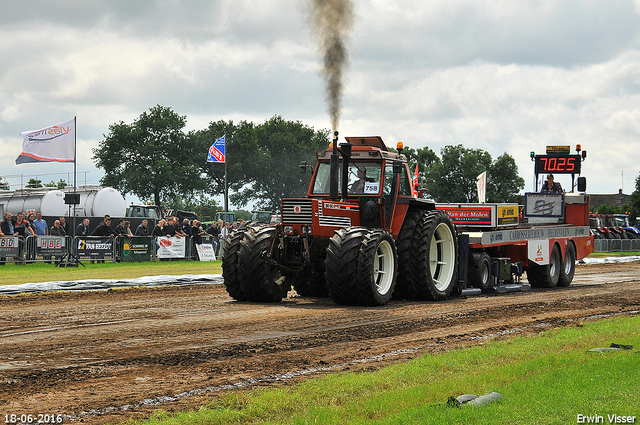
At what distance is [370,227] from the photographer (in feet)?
44.3

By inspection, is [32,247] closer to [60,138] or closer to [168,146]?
[60,138]

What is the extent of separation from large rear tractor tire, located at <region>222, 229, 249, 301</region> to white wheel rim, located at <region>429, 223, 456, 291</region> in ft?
13.3

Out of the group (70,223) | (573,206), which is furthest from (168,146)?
(573,206)

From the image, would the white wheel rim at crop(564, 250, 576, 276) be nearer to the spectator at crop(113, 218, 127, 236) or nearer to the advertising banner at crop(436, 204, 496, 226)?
the advertising banner at crop(436, 204, 496, 226)

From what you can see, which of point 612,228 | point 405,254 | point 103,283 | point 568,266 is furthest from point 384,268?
point 612,228

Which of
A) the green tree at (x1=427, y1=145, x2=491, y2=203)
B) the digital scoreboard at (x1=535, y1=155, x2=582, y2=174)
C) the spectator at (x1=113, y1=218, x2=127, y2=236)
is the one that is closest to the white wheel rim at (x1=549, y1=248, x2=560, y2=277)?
the digital scoreboard at (x1=535, y1=155, x2=582, y2=174)

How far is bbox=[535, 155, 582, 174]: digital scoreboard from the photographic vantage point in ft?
70.1

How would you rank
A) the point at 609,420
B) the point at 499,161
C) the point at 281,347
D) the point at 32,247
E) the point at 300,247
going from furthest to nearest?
the point at 499,161 < the point at 32,247 < the point at 300,247 < the point at 281,347 < the point at 609,420

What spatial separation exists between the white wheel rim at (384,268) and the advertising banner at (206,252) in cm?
1591

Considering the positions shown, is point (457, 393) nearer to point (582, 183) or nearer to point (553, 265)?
point (553, 265)

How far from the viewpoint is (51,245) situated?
23578 mm

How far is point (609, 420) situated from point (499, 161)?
70006 mm

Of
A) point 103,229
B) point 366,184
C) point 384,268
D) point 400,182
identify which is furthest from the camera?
point 103,229

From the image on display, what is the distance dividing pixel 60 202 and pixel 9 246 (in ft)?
47.0
